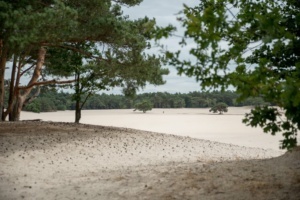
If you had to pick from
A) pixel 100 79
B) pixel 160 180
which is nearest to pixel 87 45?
pixel 100 79

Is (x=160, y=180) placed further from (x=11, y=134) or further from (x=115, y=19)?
(x=11, y=134)

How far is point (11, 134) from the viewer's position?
14.3 m

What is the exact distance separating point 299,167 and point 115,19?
378 inches

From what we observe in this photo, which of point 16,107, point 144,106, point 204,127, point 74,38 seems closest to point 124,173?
point 74,38

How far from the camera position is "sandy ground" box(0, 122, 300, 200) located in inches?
260

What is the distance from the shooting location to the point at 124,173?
891 centimetres

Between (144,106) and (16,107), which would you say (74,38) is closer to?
(16,107)

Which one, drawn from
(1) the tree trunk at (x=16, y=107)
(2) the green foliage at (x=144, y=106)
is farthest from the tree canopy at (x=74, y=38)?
(2) the green foliage at (x=144, y=106)

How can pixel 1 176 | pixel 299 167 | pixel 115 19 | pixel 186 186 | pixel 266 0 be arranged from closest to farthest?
pixel 186 186, pixel 266 0, pixel 299 167, pixel 1 176, pixel 115 19

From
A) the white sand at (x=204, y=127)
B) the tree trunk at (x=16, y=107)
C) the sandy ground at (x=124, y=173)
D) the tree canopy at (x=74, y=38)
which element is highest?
→ the tree canopy at (x=74, y=38)

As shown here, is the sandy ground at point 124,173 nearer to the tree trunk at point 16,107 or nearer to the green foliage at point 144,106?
the tree trunk at point 16,107

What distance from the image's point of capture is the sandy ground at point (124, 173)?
661 centimetres

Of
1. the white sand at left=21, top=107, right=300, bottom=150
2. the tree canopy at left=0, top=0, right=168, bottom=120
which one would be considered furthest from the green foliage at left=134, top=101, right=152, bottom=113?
the tree canopy at left=0, top=0, right=168, bottom=120

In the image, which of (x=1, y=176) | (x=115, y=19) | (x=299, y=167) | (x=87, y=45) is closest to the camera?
(x=299, y=167)
